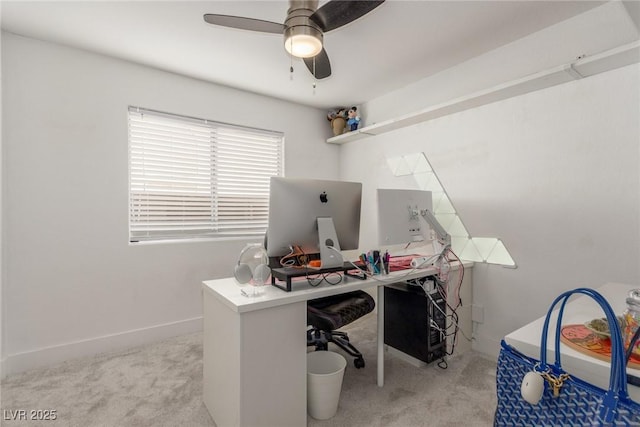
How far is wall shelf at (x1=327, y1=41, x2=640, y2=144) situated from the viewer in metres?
1.80

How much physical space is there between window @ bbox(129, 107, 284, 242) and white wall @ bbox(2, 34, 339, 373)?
0.38 ft

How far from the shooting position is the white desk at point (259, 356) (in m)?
1.40

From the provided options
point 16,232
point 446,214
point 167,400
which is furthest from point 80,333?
point 446,214

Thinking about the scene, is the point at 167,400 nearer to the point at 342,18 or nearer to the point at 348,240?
the point at 348,240

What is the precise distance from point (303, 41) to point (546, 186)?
2.00 metres

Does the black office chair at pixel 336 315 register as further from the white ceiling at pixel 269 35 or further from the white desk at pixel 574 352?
the white ceiling at pixel 269 35

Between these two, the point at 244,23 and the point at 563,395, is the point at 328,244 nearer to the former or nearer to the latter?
the point at 563,395


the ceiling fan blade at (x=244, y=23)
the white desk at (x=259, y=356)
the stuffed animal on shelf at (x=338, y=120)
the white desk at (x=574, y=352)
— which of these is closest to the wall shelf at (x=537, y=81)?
the stuffed animal on shelf at (x=338, y=120)

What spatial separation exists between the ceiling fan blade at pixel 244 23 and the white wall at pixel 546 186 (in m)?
1.87

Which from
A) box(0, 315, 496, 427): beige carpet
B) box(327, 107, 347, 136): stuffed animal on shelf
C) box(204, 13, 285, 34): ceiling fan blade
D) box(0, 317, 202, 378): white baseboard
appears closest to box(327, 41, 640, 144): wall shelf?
box(327, 107, 347, 136): stuffed animal on shelf

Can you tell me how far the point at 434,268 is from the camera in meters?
2.28

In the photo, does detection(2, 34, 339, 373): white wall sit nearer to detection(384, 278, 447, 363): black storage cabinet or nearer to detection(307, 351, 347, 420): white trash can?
detection(307, 351, 347, 420): white trash can

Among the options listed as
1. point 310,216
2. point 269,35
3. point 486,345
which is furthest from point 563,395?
point 269,35

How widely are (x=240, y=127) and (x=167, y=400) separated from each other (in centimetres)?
256
